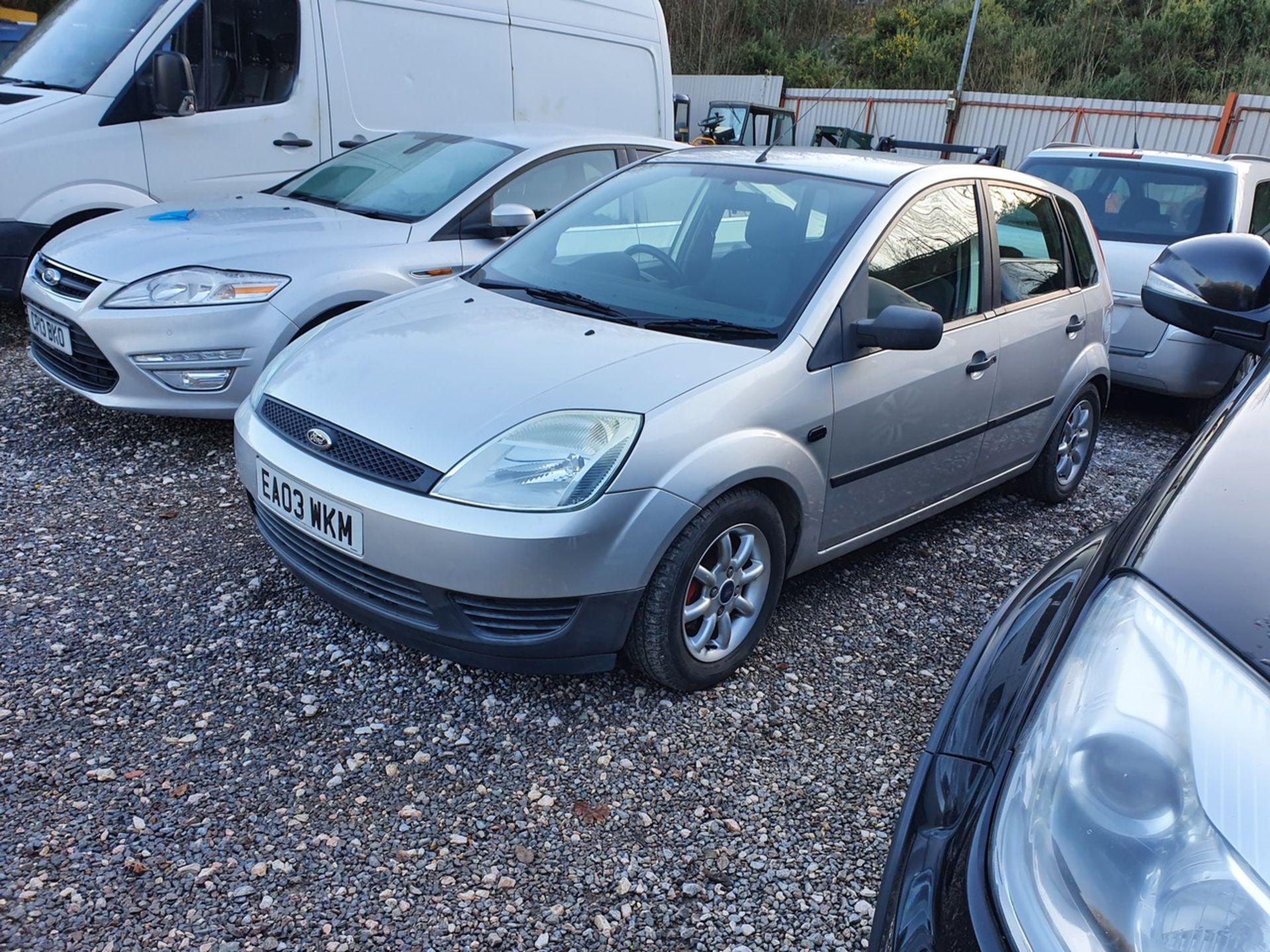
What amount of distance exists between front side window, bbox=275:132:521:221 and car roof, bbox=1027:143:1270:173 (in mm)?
4241

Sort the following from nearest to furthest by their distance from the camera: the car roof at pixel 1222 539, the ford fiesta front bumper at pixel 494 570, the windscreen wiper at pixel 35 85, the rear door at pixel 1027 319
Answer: the car roof at pixel 1222 539 → the ford fiesta front bumper at pixel 494 570 → the rear door at pixel 1027 319 → the windscreen wiper at pixel 35 85

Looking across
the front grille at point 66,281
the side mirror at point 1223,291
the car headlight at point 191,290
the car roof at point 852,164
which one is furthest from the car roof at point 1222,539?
the front grille at point 66,281

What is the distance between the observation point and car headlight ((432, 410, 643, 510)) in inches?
99.6

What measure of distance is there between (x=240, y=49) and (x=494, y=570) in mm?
5101

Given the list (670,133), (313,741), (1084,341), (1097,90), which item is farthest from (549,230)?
(1097,90)

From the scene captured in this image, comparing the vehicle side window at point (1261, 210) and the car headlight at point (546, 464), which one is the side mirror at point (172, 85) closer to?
the car headlight at point (546, 464)

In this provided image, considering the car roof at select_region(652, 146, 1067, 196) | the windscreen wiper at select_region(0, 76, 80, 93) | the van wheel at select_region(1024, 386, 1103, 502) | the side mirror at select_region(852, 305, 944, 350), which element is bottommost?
the van wheel at select_region(1024, 386, 1103, 502)

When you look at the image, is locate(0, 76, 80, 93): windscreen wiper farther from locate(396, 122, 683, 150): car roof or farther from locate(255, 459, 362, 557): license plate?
locate(255, 459, 362, 557): license plate

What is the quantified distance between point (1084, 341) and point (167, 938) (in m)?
4.12

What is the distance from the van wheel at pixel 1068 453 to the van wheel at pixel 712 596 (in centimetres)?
203

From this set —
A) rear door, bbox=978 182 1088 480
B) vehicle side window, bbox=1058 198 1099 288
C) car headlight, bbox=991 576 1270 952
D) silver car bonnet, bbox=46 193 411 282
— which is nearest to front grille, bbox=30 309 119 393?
silver car bonnet, bbox=46 193 411 282

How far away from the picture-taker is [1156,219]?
6387 millimetres

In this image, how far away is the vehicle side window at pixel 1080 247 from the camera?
4445 millimetres

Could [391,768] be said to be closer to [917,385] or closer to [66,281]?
[917,385]
